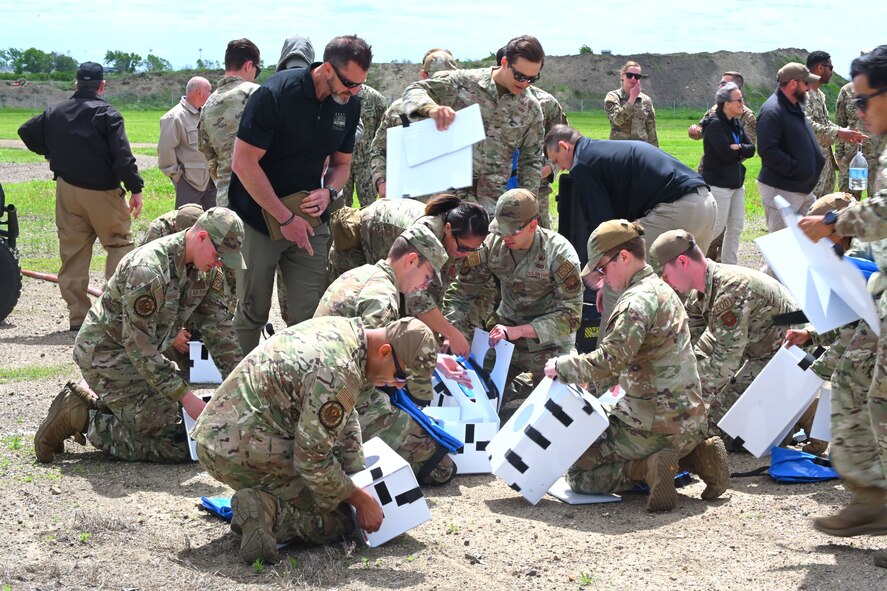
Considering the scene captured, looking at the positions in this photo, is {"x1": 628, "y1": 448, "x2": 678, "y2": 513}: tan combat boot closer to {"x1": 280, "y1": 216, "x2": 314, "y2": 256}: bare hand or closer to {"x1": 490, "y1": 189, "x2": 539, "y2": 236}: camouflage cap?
{"x1": 490, "y1": 189, "x2": 539, "y2": 236}: camouflage cap

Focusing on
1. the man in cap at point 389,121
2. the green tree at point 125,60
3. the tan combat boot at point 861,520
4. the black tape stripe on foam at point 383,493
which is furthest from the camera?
the green tree at point 125,60

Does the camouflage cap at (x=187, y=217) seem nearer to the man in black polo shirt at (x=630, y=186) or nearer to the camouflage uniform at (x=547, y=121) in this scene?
the man in black polo shirt at (x=630, y=186)

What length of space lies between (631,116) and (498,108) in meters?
6.38

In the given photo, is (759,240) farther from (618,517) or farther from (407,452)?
(407,452)

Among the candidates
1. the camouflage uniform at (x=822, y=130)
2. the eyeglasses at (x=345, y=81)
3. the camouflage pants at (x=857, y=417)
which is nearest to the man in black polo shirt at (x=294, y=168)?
the eyeglasses at (x=345, y=81)

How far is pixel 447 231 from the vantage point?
21.1 ft

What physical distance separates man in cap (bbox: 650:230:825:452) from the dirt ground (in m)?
0.65

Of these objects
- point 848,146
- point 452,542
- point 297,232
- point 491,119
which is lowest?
point 452,542

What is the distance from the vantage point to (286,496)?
504 centimetres

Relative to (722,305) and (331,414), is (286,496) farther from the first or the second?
(722,305)

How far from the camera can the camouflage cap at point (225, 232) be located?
5891mm

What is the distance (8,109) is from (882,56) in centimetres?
6448

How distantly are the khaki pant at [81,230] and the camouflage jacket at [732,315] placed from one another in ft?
19.1

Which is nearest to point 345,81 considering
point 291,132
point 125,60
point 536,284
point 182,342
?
point 291,132
